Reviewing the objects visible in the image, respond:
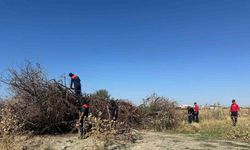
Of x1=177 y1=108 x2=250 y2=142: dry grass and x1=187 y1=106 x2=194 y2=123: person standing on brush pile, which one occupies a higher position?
x1=187 y1=106 x2=194 y2=123: person standing on brush pile

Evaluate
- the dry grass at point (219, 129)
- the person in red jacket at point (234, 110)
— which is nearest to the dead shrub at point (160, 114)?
the dry grass at point (219, 129)

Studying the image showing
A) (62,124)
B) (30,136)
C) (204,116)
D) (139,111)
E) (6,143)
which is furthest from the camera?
(204,116)

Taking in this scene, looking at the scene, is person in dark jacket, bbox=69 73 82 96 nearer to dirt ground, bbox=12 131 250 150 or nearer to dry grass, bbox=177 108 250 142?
dirt ground, bbox=12 131 250 150

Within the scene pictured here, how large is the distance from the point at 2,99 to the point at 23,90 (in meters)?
1.26

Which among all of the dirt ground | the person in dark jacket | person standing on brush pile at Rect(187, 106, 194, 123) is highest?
the person in dark jacket

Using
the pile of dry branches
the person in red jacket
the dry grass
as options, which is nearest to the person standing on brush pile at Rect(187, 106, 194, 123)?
the dry grass

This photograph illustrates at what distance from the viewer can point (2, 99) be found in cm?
1653

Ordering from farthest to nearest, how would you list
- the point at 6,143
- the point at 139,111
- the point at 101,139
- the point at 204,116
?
the point at 204,116
the point at 139,111
the point at 101,139
the point at 6,143

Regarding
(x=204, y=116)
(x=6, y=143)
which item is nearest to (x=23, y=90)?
(x=6, y=143)

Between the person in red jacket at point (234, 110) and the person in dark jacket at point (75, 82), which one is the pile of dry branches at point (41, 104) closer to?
the person in dark jacket at point (75, 82)

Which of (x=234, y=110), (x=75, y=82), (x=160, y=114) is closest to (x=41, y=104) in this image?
(x=75, y=82)

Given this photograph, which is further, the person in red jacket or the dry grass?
the person in red jacket

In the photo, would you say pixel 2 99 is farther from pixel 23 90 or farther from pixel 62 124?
pixel 62 124

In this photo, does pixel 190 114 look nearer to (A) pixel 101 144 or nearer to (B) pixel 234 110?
(B) pixel 234 110
